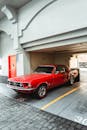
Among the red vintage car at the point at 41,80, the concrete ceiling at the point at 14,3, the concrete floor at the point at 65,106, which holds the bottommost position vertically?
the concrete floor at the point at 65,106

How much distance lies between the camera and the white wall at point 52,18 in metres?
5.65

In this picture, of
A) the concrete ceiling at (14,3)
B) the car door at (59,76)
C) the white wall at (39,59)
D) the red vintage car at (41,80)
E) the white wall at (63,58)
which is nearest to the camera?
the red vintage car at (41,80)

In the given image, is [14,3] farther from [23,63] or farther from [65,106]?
[65,106]

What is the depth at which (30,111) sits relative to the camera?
16.1 ft

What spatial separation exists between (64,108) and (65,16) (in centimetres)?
400

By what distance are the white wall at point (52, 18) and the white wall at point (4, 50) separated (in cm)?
237

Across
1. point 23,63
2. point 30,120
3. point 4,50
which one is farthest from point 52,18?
point 4,50

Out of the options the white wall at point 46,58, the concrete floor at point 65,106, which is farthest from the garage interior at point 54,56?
the concrete floor at point 65,106

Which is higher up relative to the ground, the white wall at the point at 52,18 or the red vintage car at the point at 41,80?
the white wall at the point at 52,18

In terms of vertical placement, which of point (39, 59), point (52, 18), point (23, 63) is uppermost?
point (52, 18)

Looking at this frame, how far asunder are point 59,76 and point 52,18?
3196 millimetres

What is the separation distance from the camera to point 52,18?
665cm

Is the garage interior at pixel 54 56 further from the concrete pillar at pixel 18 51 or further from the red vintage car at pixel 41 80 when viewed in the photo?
the red vintage car at pixel 41 80

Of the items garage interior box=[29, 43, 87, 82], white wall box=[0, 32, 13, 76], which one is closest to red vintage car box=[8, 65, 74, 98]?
garage interior box=[29, 43, 87, 82]
